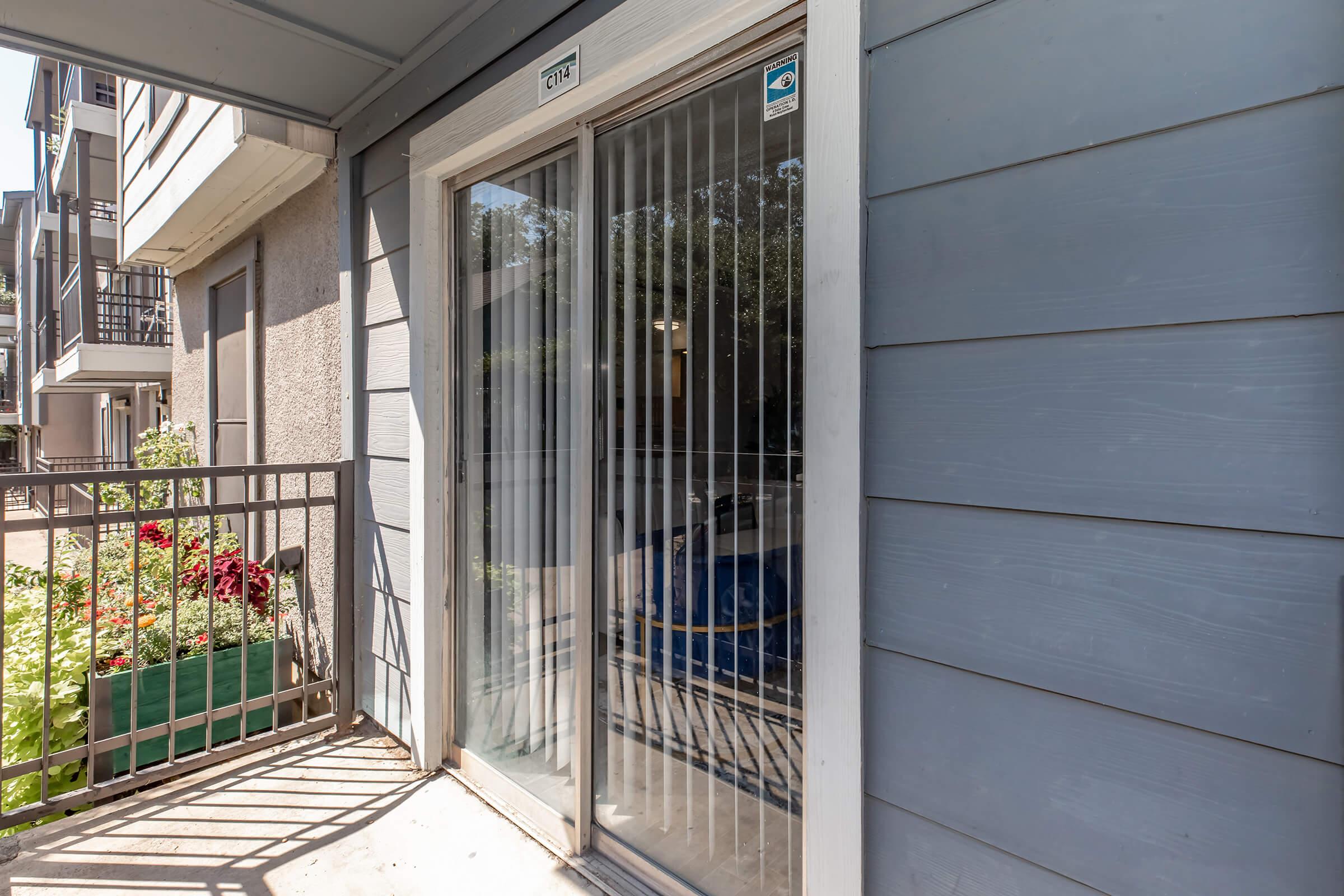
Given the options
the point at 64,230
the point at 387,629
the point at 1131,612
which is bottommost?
the point at 387,629

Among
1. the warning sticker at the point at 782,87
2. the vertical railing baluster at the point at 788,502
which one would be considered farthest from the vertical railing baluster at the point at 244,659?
the warning sticker at the point at 782,87

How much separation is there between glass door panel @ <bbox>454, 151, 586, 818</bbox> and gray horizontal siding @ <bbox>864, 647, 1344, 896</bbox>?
92 centimetres

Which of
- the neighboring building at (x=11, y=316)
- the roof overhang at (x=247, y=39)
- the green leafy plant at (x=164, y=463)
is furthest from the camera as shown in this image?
the neighboring building at (x=11, y=316)

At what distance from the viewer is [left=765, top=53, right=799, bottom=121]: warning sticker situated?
4.17ft

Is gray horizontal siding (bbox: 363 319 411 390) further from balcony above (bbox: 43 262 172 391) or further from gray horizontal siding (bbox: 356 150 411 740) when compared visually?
balcony above (bbox: 43 262 172 391)

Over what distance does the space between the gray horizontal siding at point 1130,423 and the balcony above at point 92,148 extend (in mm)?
7965

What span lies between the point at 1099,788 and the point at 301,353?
3211 mm

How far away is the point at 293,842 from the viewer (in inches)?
72.1

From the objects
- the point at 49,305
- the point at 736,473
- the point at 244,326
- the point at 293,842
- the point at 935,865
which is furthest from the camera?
the point at 49,305

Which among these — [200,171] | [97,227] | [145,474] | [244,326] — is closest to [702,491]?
[145,474]

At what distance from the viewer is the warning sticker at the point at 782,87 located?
4.17 feet

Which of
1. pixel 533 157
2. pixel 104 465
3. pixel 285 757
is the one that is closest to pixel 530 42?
pixel 533 157

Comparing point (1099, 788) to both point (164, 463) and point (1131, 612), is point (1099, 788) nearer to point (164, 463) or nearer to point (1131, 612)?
point (1131, 612)

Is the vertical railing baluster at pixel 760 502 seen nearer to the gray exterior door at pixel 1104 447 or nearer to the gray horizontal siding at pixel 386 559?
the gray exterior door at pixel 1104 447
